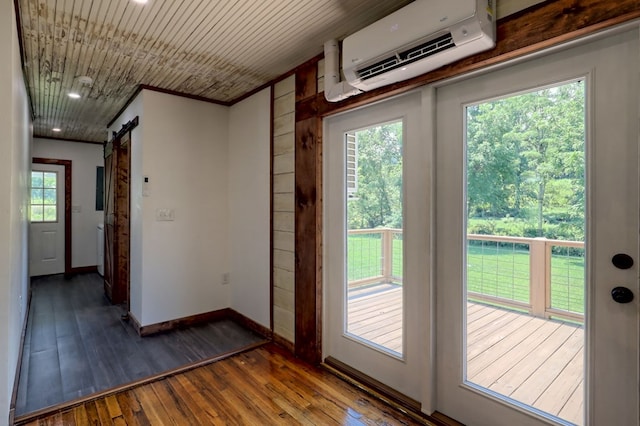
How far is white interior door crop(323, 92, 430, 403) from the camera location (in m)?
2.14

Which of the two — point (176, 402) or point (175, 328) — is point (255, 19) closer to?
point (176, 402)

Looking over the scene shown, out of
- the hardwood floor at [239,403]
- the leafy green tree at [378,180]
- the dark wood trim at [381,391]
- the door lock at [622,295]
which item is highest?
the leafy green tree at [378,180]

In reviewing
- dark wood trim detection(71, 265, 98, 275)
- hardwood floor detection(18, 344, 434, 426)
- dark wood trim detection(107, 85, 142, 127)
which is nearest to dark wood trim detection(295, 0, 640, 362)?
hardwood floor detection(18, 344, 434, 426)

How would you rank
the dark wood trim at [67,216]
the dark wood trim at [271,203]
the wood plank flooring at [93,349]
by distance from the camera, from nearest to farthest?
the wood plank flooring at [93,349], the dark wood trim at [271,203], the dark wood trim at [67,216]

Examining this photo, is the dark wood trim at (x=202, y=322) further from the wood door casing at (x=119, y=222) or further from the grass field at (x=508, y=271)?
the grass field at (x=508, y=271)

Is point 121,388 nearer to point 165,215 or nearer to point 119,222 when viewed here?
point 165,215

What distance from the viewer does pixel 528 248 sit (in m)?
1.75

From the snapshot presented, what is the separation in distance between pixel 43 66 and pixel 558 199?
3.90 m

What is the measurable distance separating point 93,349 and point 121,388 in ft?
3.05

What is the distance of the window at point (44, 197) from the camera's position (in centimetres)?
600

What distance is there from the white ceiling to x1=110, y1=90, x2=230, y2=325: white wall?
1.14ft

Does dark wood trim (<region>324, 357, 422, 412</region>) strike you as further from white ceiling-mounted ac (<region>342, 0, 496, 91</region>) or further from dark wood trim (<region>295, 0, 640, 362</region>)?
white ceiling-mounted ac (<region>342, 0, 496, 91</region>)

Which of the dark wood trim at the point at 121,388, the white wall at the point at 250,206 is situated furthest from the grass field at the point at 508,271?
the dark wood trim at the point at 121,388

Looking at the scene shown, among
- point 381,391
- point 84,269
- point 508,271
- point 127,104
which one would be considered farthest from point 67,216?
point 508,271
